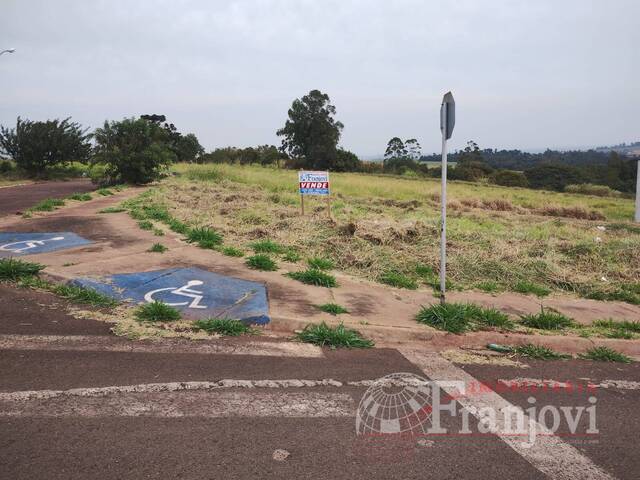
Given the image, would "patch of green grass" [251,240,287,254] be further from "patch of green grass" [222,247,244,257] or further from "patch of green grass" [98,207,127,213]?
"patch of green grass" [98,207,127,213]

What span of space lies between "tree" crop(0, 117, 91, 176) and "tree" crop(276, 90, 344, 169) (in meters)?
42.3

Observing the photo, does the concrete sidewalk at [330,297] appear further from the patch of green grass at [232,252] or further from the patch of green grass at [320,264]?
the patch of green grass at [320,264]

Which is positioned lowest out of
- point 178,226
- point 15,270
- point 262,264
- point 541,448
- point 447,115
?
point 541,448

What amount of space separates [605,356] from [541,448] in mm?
2390

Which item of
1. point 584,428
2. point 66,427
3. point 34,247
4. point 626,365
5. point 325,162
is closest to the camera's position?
point 66,427

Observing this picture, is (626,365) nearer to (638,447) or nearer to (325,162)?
(638,447)

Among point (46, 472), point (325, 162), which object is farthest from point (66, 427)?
point (325, 162)

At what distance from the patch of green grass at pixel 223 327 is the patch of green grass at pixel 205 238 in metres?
3.88

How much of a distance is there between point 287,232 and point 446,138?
5256 millimetres

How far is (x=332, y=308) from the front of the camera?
563 cm

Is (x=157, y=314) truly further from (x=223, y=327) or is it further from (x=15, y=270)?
(x=15, y=270)

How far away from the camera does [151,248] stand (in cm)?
837

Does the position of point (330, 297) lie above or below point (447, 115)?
below

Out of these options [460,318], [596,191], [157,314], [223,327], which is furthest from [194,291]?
[596,191]
